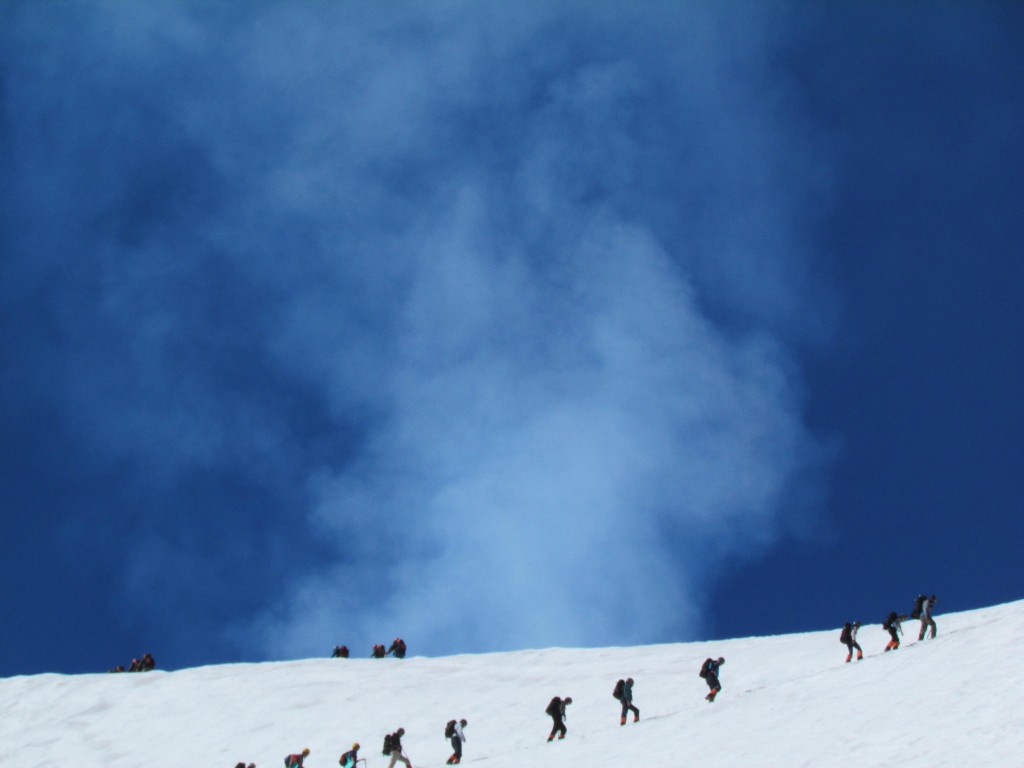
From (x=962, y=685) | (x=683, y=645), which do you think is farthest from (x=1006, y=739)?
(x=683, y=645)

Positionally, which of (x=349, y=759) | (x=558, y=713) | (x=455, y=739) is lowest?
(x=455, y=739)

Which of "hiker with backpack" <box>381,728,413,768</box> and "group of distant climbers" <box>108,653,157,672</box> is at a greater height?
"group of distant climbers" <box>108,653,157,672</box>

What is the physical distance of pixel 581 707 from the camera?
30.5 meters

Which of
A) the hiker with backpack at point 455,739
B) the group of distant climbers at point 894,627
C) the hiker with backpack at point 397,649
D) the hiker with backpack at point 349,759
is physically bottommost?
the hiker with backpack at point 455,739

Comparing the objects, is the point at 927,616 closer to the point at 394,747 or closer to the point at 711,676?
the point at 711,676

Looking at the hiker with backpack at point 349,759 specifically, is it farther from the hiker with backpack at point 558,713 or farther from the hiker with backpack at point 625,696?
the hiker with backpack at point 625,696

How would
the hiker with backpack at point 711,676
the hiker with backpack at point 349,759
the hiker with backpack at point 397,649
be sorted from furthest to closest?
the hiker with backpack at point 397,649, the hiker with backpack at point 349,759, the hiker with backpack at point 711,676

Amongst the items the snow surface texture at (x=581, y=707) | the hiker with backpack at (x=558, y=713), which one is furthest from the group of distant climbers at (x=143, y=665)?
the hiker with backpack at (x=558, y=713)

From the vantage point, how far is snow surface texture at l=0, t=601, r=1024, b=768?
19828 mm

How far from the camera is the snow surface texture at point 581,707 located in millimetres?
19828

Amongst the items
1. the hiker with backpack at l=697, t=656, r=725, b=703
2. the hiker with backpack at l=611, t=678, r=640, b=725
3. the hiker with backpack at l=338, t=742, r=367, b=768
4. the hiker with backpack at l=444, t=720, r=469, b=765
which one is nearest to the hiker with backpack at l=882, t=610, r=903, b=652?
the hiker with backpack at l=697, t=656, r=725, b=703

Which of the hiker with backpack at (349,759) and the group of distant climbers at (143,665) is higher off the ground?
the group of distant climbers at (143,665)

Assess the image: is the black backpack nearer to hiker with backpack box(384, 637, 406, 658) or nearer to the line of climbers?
the line of climbers

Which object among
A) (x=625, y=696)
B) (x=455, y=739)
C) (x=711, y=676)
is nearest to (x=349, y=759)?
(x=455, y=739)
